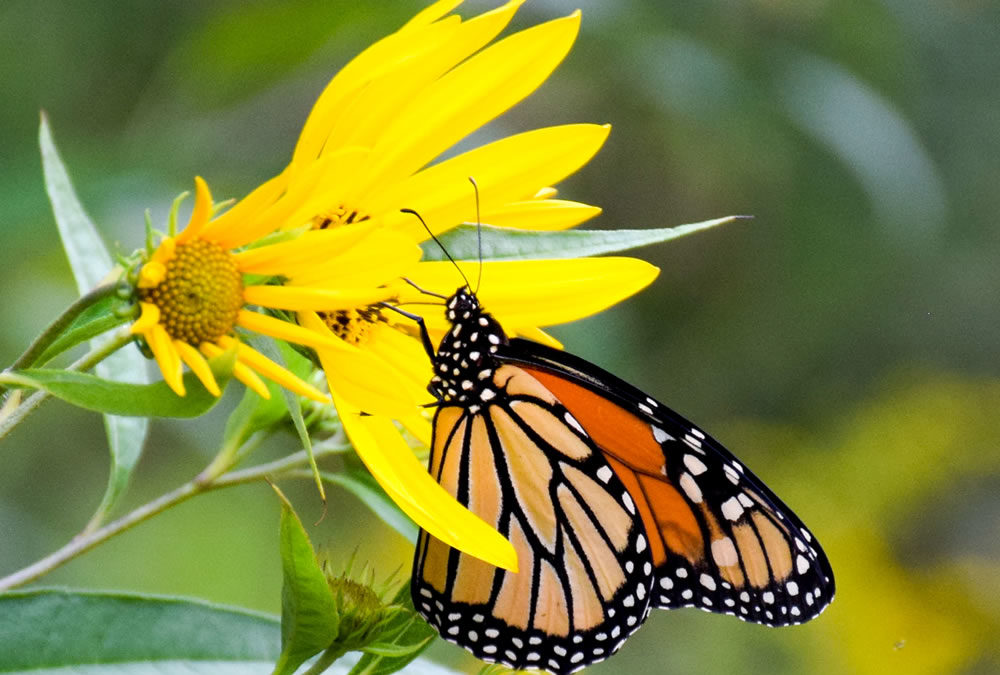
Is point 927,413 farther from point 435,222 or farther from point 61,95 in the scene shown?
point 435,222

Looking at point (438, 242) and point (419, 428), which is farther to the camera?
point (419, 428)

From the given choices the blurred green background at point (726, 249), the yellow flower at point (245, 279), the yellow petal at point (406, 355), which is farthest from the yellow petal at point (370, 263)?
the blurred green background at point (726, 249)

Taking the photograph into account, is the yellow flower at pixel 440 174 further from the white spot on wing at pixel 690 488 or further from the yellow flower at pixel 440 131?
the white spot on wing at pixel 690 488

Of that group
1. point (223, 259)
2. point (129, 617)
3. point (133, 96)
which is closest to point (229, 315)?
point (223, 259)

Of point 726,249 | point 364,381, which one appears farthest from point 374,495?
point 726,249

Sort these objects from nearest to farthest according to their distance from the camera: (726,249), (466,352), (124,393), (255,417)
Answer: (124,393) < (255,417) < (466,352) < (726,249)

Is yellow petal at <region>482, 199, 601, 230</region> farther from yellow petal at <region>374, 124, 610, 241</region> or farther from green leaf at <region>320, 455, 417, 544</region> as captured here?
green leaf at <region>320, 455, 417, 544</region>

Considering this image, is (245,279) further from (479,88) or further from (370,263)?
(479,88)

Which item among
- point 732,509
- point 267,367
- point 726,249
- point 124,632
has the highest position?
point 726,249
